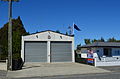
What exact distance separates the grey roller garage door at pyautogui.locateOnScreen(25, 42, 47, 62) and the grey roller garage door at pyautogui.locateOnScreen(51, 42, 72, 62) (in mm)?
1298

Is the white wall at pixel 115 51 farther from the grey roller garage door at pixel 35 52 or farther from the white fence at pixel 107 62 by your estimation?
the grey roller garage door at pixel 35 52

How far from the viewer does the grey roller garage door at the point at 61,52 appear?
1348 inches

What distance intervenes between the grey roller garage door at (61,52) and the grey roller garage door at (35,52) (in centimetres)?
130

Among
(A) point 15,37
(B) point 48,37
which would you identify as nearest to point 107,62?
(B) point 48,37

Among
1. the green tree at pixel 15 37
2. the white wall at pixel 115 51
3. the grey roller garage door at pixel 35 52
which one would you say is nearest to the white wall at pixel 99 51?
the white wall at pixel 115 51

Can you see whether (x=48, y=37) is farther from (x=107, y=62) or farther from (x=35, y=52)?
(x=107, y=62)

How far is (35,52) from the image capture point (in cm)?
3372

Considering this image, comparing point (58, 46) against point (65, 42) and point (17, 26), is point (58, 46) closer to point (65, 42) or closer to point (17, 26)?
point (65, 42)

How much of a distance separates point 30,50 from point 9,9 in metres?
12.5

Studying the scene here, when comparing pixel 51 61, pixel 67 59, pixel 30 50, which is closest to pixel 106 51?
pixel 67 59

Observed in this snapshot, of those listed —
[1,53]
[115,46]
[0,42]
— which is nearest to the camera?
[115,46]

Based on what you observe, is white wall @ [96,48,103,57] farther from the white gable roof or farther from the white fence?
the white fence

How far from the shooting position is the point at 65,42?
35.2 m

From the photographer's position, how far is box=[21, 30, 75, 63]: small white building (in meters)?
33.6
